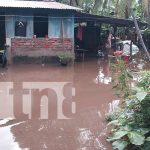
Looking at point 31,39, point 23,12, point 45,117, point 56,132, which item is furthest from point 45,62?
point 56,132

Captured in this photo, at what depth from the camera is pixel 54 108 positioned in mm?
9016

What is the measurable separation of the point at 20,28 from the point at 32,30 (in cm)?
59

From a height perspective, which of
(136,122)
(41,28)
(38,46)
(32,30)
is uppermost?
(41,28)

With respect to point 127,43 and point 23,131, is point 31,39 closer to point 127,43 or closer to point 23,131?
point 127,43

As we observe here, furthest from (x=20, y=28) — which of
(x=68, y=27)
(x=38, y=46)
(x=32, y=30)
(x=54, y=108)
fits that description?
(x=54, y=108)

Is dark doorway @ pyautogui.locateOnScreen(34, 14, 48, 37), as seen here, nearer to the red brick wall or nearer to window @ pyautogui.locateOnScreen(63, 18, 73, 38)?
window @ pyautogui.locateOnScreen(63, 18, 73, 38)

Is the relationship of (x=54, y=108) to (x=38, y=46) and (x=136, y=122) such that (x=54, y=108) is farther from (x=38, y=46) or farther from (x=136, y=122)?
(x=38, y=46)

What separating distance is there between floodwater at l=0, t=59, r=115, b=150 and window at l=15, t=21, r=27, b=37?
253 centimetres

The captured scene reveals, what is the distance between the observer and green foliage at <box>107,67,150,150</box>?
5719 millimetres

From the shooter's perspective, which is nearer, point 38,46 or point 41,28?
point 38,46

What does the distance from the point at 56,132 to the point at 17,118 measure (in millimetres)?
1336

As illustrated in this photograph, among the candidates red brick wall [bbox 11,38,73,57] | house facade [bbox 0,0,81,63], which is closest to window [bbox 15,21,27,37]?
house facade [bbox 0,0,81,63]

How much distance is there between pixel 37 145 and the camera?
656cm

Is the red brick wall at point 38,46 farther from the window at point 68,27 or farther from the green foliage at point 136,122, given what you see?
the green foliage at point 136,122
